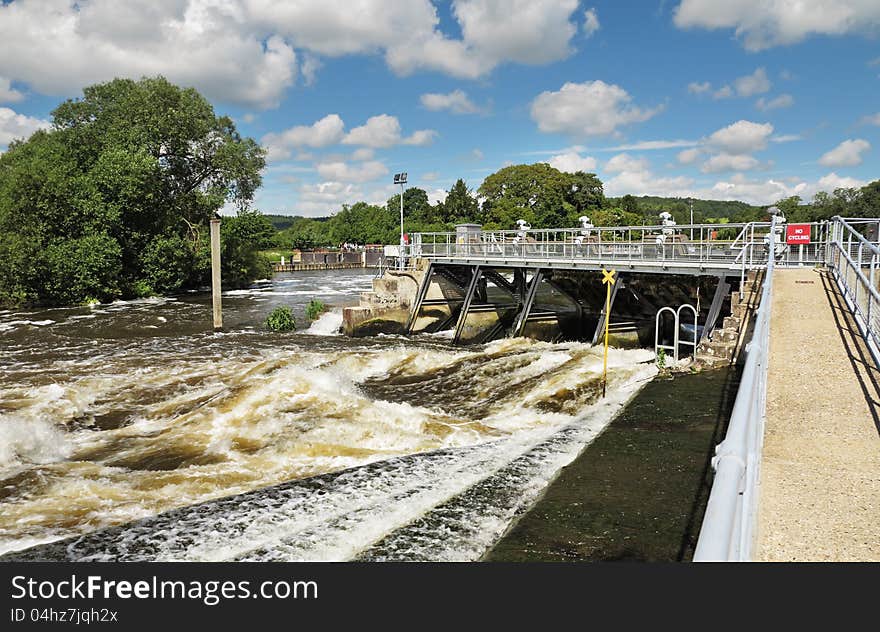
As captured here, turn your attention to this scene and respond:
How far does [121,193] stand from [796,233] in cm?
3553

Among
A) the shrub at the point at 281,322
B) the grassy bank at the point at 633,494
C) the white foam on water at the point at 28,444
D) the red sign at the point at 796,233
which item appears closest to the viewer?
the grassy bank at the point at 633,494

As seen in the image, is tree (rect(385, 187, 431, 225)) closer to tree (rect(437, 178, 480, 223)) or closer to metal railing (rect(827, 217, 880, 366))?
tree (rect(437, 178, 480, 223))

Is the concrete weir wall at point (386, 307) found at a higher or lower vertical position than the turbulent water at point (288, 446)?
higher

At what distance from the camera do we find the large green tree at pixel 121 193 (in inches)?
1409

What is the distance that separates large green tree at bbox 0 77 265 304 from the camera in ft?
117

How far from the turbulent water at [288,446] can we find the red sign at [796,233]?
5.34 metres

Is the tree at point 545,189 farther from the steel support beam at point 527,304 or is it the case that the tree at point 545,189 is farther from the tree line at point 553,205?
the steel support beam at point 527,304

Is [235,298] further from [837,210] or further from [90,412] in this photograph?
[837,210]

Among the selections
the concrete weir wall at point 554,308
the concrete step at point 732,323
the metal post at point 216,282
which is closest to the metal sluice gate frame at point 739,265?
the concrete weir wall at point 554,308

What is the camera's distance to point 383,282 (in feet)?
94.0

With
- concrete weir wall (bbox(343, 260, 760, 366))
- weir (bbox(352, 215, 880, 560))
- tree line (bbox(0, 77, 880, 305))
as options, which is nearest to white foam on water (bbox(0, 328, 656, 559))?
concrete weir wall (bbox(343, 260, 760, 366))

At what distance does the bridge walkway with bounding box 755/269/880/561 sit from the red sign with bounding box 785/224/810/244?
755cm

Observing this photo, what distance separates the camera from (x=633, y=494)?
711 cm

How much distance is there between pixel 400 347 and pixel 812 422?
17.4m
